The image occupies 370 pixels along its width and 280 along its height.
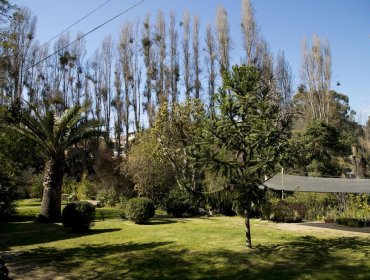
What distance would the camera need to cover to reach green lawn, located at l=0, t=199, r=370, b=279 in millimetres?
8031

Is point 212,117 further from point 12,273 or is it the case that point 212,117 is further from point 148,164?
point 148,164

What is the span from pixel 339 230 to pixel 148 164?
43.3 feet

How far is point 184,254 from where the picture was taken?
990 cm

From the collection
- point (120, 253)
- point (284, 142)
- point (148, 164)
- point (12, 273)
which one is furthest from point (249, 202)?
point (148, 164)

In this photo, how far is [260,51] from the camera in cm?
3316

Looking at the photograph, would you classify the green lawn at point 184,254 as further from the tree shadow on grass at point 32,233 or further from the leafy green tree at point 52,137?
the leafy green tree at point 52,137

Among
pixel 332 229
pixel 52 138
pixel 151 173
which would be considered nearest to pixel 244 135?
pixel 332 229

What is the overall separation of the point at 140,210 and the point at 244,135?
25.6 ft

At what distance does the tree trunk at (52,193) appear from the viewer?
57.5 feet

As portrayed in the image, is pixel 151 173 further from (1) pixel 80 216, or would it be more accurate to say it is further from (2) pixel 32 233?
(2) pixel 32 233

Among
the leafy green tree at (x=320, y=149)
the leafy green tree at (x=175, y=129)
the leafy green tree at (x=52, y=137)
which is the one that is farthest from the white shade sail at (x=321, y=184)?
the leafy green tree at (x=52, y=137)

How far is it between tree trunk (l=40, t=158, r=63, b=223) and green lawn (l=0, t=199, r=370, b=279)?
2.60 metres

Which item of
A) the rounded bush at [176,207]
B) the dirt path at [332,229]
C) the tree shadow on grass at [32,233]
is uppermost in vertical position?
the rounded bush at [176,207]

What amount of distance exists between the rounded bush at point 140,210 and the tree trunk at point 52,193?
12.3 ft
